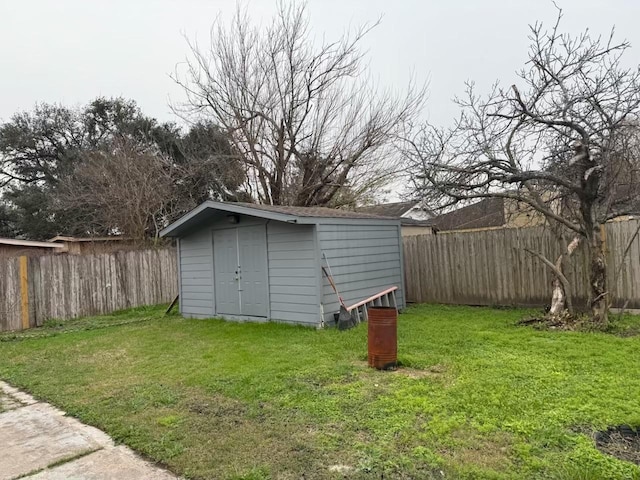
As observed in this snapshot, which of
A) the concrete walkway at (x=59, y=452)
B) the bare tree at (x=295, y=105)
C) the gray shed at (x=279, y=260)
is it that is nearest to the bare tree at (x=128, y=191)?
the bare tree at (x=295, y=105)

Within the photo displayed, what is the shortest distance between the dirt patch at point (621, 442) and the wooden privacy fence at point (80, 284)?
394 inches

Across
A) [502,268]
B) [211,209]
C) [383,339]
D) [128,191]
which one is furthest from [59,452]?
[128,191]

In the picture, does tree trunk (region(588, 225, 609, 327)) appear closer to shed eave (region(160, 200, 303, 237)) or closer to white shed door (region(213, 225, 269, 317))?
A: shed eave (region(160, 200, 303, 237))

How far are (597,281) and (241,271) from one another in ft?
19.7

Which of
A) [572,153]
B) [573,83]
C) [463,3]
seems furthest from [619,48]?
[463,3]

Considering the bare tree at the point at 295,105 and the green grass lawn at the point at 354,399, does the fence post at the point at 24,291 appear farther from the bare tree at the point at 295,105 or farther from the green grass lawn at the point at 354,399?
the bare tree at the point at 295,105

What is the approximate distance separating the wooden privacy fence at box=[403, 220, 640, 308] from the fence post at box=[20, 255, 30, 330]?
27.3 ft

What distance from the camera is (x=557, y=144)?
22.8 ft

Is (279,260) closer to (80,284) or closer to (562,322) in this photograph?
(562,322)

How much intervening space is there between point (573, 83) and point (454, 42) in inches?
178

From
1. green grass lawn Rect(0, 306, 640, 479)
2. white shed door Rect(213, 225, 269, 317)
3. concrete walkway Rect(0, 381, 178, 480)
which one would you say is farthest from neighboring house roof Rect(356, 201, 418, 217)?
concrete walkway Rect(0, 381, 178, 480)

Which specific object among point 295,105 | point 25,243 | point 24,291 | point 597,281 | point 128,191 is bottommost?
point 597,281

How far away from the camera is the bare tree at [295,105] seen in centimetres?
1427

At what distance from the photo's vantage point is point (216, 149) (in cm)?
1591
